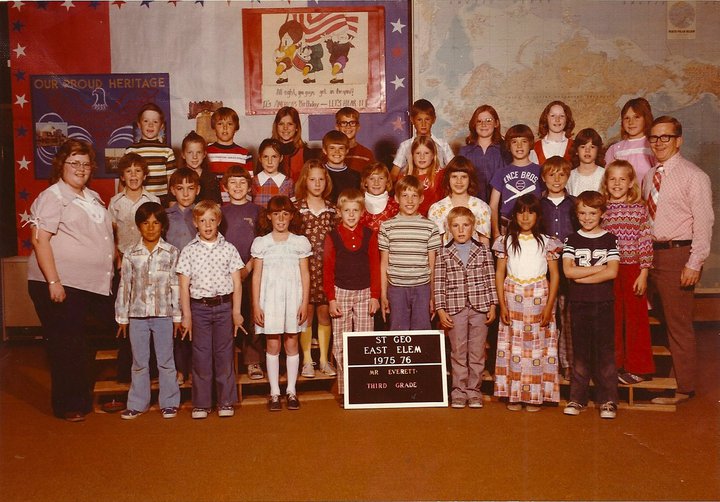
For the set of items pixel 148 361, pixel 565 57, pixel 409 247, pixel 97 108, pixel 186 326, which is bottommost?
pixel 148 361

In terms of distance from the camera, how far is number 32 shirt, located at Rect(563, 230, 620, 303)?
183 inches

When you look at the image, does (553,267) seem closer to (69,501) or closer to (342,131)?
(342,131)

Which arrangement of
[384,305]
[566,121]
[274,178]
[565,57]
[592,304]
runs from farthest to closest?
1. [565,57]
2. [566,121]
3. [274,178]
4. [384,305]
5. [592,304]

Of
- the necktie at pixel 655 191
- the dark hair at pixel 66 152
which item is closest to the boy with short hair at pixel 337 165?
the dark hair at pixel 66 152

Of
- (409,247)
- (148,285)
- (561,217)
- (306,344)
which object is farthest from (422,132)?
(148,285)

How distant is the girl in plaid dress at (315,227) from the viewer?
16.7 feet

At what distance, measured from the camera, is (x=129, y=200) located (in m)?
5.16

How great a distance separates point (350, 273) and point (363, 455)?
1389mm

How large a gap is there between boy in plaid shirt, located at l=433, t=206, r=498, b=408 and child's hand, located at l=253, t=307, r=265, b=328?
119cm

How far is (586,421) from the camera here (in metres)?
4.52

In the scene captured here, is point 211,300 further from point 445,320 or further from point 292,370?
point 445,320

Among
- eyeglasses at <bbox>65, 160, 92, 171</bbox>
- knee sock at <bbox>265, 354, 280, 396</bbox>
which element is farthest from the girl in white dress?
eyeglasses at <bbox>65, 160, 92, 171</bbox>

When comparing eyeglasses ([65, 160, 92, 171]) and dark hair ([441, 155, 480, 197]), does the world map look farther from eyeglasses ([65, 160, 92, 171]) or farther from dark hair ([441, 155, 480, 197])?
eyeglasses ([65, 160, 92, 171])

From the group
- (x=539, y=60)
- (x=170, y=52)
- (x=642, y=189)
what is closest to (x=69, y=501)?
(x=642, y=189)
